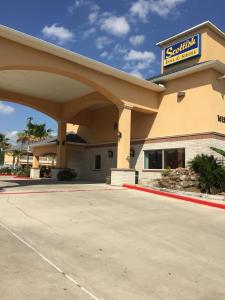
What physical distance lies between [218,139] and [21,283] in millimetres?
16999

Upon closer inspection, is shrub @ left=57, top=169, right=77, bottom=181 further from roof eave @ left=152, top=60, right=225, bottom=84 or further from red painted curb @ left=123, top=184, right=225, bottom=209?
roof eave @ left=152, top=60, right=225, bottom=84

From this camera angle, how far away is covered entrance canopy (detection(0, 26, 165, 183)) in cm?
1584

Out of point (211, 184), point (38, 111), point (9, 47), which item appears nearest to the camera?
point (9, 47)

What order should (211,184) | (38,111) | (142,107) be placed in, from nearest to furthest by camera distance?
(211,184) < (142,107) < (38,111)

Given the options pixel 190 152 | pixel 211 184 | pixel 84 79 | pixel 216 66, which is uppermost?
pixel 216 66

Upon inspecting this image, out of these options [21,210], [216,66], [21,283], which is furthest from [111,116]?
[21,283]

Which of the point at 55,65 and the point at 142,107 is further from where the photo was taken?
the point at 142,107

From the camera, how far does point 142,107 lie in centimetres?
2223

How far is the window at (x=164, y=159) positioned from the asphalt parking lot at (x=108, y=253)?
10.1 meters

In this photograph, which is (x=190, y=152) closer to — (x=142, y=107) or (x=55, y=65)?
(x=142, y=107)

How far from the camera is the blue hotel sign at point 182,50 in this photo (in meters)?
24.0

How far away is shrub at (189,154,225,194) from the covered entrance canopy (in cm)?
558

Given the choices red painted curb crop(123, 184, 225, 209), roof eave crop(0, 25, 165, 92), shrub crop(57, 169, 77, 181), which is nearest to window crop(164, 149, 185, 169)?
red painted curb crop(123, 184, 225, 209)

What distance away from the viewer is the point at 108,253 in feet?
20.7
